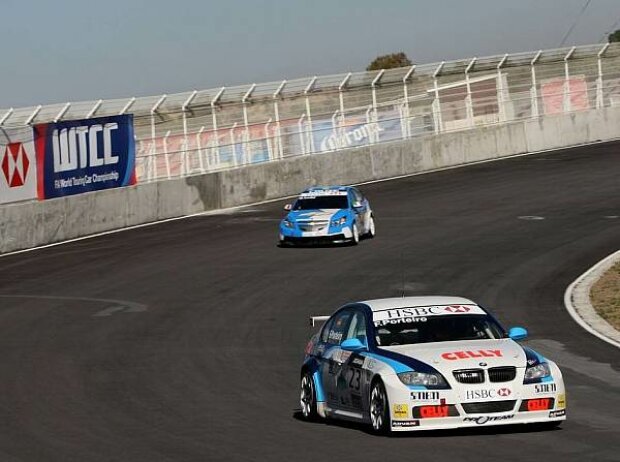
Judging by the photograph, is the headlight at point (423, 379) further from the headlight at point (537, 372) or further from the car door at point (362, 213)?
the car door at point (362, 213)

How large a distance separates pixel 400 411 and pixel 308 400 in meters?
1.97

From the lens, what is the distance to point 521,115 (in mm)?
52500

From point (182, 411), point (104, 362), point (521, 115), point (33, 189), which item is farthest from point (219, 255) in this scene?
point (521, 115)

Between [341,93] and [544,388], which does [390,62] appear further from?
[544,388]

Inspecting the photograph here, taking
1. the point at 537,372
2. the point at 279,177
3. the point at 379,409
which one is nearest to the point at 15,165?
the point at 279,177

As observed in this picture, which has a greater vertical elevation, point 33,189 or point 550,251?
point 33,189

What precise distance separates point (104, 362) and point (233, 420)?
5.20 meters

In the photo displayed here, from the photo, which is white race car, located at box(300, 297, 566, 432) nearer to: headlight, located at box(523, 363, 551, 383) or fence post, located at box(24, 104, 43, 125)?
headlight, located at box(523, 363, 551, 383)

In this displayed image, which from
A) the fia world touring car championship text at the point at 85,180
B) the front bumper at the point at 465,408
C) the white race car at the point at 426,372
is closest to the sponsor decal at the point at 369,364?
the white race car at the point at 426,372

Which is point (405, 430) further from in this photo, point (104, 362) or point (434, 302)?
point (104, 362)

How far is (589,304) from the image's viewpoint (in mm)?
22625

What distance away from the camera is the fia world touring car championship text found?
3478 cm

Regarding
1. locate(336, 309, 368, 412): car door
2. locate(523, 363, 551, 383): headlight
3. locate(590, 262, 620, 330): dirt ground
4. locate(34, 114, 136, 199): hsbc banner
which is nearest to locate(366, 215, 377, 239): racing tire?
locate(34, 114, 136, 199): hsbc banner

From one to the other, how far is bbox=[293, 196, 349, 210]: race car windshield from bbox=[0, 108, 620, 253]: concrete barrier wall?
551 cm
